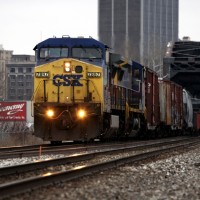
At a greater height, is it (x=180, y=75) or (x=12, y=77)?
(x=12, y=77)

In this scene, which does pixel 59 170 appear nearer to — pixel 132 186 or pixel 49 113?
pixel 132 186

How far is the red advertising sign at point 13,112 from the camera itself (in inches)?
1927

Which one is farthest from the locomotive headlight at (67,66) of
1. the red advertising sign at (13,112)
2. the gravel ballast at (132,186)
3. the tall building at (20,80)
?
the tall building at (20,80)

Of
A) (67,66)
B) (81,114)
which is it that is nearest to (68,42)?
(67,66)

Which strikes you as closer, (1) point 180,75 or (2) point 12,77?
(1) point 180,75

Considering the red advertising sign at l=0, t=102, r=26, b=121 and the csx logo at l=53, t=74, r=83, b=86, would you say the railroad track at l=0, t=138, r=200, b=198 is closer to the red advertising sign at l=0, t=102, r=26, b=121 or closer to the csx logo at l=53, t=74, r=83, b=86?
the csx logo at l=53, t=74, r=83, b=86

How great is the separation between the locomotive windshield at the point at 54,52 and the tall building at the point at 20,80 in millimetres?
168435

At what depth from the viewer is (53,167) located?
39.8 ft

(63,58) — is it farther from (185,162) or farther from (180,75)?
(180,75)

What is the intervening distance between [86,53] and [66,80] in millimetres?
1286

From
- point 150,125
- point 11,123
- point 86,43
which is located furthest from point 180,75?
point 86,43

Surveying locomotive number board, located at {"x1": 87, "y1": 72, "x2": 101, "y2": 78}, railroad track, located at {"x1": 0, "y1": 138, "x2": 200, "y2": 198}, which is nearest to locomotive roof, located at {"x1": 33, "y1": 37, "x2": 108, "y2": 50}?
locomotive number board, located at {"x1": 87, "y1": 72, "x2": 101, "y2": 78}

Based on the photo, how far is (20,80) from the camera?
19275 cm

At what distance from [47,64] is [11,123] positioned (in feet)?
96.8
